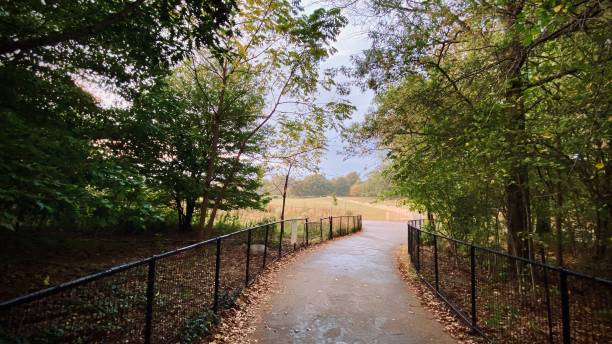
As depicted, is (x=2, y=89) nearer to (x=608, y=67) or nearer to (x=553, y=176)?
(x=608, y=67)

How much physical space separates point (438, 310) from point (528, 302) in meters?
1.99

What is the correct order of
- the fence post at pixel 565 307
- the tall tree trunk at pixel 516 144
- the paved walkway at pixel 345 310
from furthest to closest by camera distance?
1. the tall tree trunk at pixel 516 144
2. the paved walkway at pixel 345 310
3. the fence post at pixel 565 307

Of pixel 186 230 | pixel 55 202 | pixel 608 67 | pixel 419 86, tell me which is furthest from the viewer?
pixel 186 230

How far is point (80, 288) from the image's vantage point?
280cm

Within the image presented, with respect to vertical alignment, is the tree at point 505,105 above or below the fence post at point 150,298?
above

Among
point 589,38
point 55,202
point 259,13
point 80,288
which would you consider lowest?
→ point 80,288

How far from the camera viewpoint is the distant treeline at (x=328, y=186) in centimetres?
1668

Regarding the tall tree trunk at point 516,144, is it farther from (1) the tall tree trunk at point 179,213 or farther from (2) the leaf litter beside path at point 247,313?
(1) the tall tree trunk at point 179,213

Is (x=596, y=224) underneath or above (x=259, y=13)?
underneath

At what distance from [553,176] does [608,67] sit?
347 centimetres

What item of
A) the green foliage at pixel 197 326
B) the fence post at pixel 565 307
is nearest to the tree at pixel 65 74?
the green foliage at pixel 197 326

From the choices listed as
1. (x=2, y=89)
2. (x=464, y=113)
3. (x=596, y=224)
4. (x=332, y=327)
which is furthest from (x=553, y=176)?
(x=2, y=89)

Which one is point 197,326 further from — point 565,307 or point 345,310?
point 565,307

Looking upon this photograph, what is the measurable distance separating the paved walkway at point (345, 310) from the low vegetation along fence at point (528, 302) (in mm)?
757
